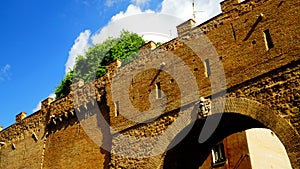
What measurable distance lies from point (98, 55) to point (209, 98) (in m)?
19.2

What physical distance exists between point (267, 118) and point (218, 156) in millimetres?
9329

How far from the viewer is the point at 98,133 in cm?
1448

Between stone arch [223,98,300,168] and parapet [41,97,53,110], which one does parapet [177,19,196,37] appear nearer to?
stone arch [223,98,300,168]

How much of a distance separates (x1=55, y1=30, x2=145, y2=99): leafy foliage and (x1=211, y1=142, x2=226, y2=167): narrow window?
31.6 feet

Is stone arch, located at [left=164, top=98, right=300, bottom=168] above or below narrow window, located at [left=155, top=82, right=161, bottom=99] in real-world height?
below

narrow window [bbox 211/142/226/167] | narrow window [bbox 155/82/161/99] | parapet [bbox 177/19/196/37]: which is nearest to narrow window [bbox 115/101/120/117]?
narrow window [bbox 155/82/161/99]

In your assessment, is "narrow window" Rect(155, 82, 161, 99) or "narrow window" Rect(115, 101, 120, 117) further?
"narrow window" Rect(115, 101, 120, 117)

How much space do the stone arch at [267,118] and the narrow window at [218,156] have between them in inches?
289

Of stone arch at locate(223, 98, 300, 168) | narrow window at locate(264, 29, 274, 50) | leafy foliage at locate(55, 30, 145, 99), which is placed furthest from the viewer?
leafy foliage at locate(55, 30, 145, 99)

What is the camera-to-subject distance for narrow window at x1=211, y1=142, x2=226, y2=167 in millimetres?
17891

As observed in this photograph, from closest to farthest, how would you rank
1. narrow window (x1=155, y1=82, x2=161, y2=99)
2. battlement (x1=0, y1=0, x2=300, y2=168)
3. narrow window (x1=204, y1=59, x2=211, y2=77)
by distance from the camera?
1. battlement (x1=0, y1=0, x2=300, y2=168)
2. narrow window (x1=204, y1=59, x2=211, y2=77)
3. narrow window (x1=155, y1=82, x2=161, y2=99)

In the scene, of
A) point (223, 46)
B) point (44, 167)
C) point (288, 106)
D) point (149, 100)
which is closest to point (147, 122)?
point (149, 100)

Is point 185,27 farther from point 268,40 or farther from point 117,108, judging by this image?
point 117,108

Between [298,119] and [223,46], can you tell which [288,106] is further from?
[223,46]
